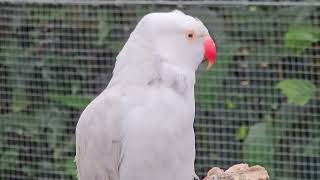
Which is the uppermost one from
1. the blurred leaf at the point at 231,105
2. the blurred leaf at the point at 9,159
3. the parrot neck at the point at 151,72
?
the parrot neck at the point at 151,72

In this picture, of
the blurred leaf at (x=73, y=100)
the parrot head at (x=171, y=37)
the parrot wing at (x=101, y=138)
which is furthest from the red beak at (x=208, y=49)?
the blurred leaf at (x=73, y=100)

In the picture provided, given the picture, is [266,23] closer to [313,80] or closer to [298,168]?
[313,80]

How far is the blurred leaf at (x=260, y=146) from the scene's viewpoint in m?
3.42

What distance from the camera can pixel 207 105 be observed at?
350cm

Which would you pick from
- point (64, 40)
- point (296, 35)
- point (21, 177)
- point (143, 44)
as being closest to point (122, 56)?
point (143, 44)

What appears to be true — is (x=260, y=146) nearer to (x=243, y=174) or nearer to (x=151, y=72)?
(x=243, y=174)

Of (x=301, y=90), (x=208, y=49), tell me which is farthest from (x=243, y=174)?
(x=301, y=90)

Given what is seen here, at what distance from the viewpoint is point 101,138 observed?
1.97m

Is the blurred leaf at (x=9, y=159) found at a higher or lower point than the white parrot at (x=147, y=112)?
lower

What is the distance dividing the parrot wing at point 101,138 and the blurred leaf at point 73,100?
5.35ft

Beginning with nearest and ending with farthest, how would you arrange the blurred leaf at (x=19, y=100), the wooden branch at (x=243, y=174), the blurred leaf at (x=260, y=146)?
1. the wooden branch at (x=243, y=174)
2. the blurred leaf at (x=260, y=146)
3. the blurred leaf at (x=19, y=100)

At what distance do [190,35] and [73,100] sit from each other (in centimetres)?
174

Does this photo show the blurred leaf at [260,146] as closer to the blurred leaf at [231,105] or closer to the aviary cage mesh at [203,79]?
the aviary cage mesh at [203,79]

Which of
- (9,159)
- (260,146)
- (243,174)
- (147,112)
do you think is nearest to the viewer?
(147,112)
